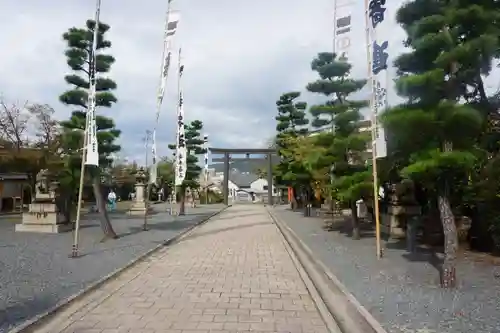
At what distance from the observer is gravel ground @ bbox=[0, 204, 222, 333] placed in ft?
A: 23.4

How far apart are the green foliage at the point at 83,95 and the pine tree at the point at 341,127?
22.6 feet

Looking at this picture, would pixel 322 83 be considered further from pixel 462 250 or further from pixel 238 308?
pixel 238 308

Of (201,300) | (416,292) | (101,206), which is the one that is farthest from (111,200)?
(416,292)

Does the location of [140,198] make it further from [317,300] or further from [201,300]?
[317,300]

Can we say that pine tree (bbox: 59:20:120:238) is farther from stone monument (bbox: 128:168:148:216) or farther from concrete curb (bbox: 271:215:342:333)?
stone monument (bbox: 128:168:148:216)

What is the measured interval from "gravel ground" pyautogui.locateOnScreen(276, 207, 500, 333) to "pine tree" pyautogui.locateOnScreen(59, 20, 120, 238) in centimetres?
775

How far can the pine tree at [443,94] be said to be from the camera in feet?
27.1

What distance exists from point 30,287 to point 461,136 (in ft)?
25.6

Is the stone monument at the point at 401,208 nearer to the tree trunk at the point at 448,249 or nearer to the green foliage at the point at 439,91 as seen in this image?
the green foliage at the point at 439,91

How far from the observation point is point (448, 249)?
8414 millimetres

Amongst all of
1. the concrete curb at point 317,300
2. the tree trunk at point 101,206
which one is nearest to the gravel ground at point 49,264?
the tree trunk at point 101,206

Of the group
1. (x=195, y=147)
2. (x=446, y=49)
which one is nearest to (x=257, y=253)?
(x=446, y=49)

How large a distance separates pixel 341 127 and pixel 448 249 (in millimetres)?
8386

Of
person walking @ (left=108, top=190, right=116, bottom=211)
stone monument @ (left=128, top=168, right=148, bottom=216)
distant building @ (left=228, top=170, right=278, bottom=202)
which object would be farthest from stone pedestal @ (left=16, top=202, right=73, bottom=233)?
distant building @ (left=228, top=170, right=278, bottom=202)
